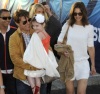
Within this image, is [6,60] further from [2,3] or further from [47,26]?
[2,3]

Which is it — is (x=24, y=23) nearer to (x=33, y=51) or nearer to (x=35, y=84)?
(x=33, y=51)

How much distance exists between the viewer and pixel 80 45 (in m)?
4.36

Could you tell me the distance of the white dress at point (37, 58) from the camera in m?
3.57

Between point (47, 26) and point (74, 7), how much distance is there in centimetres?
49

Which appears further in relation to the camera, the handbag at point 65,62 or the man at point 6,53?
the handbag at point 65,62

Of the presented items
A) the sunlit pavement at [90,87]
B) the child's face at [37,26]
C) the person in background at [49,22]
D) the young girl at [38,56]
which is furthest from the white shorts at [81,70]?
the sunlit pavement at [90,87]

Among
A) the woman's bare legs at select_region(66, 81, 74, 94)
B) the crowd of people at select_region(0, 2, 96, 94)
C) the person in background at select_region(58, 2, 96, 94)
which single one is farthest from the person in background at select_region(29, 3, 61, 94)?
the woman's bare legs at select_region(66, 81, 74, 94)

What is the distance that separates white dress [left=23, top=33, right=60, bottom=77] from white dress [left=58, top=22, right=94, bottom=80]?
798mm

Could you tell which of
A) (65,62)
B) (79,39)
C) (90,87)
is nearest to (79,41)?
(79,39)

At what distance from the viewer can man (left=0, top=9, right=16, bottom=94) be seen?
3906mm

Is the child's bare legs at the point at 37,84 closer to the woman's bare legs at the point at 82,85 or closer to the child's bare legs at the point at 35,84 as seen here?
the child's bare legs at the point at 35,84


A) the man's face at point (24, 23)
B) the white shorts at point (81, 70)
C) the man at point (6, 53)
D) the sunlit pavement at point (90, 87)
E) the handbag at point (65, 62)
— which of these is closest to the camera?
the man's face at point (24, 23)

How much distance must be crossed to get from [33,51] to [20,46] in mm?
206

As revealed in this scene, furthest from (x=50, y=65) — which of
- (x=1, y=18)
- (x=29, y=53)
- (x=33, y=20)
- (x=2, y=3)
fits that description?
(x=2, y=3)
